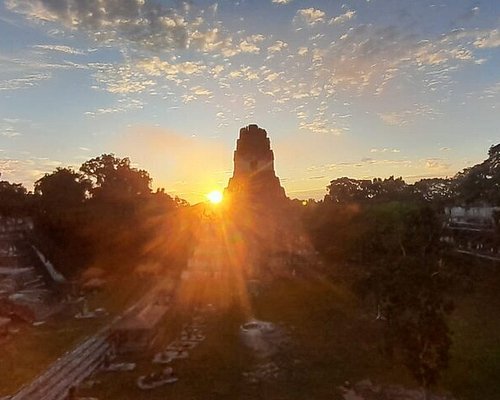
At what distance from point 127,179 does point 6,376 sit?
68.7m

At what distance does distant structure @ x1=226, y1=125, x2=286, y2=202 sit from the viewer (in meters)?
52.1

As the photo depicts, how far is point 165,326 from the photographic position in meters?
26.4

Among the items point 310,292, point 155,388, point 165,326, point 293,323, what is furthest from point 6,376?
point 310,292

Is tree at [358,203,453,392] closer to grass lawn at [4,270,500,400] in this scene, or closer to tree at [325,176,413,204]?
grass lawn at [4,270,500,400]

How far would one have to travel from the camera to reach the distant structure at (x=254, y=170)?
5206 centimetres

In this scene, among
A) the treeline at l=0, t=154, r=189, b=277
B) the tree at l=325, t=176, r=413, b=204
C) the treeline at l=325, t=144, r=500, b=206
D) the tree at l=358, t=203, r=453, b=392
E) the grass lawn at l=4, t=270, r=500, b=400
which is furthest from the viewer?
the tree at l=325, t=176, r=413, b=204

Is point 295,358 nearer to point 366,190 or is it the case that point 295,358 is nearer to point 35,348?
point 35,348

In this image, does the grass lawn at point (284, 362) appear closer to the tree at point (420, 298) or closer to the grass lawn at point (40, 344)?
the grass lawn at point (40, 344)

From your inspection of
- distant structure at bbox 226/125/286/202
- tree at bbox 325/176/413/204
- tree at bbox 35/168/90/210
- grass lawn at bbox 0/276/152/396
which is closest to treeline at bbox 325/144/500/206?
tree at bbox 325/176/413/204

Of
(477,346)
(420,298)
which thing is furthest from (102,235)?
(420,298)

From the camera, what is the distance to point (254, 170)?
52188 mm

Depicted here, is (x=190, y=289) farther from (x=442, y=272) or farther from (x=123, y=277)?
(x=442, y=272)

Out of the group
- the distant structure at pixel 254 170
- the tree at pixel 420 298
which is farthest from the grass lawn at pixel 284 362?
the distant structure at pixel 254 170

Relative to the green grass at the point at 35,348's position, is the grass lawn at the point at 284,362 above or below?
below
